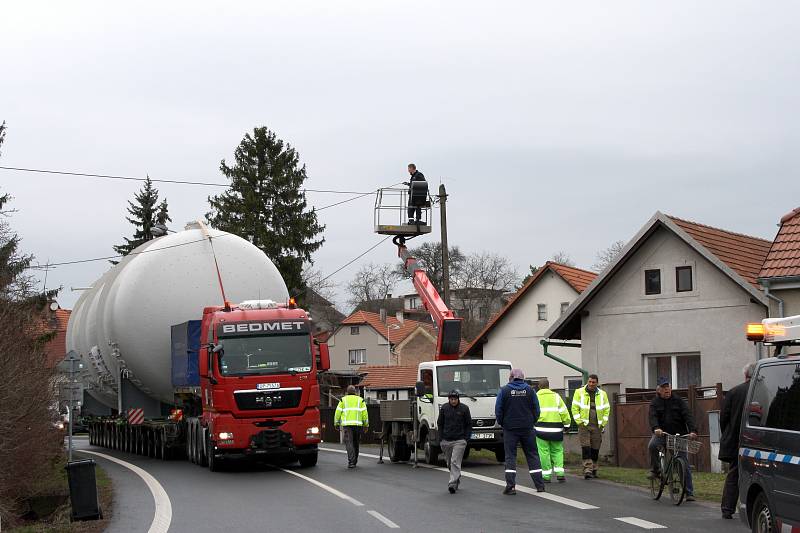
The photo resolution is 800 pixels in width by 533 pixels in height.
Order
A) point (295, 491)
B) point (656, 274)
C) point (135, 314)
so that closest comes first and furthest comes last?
point (295, 491), point (135, 314), point (656, 274)

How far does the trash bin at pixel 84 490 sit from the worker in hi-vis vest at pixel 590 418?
787 centimetres

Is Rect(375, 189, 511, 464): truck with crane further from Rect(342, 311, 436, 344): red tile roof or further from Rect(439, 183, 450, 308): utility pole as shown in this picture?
Rect(342, 311, 436, 344): red tile roof

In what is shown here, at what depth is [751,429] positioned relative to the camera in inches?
404

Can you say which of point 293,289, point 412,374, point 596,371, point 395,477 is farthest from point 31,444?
point 412,374

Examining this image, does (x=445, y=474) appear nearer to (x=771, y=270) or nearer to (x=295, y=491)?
(x=295, y=491)

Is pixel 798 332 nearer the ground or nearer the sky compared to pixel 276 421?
nearer the sky

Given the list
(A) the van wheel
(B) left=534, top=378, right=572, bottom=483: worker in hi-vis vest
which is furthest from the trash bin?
(A) the van wheel

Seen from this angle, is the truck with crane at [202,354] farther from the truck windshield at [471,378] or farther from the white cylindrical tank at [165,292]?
the truck windshield at [471,378]

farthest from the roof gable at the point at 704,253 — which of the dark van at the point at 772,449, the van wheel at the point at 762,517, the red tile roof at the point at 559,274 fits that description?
the red tile roof at the point at 559,274

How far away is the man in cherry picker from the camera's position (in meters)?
26.9

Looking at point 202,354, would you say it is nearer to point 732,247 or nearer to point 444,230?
point 444,230

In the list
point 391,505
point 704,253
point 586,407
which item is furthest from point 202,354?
point 704,253

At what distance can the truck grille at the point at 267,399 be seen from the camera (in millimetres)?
21500

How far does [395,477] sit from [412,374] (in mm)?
42554
